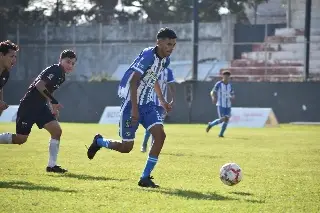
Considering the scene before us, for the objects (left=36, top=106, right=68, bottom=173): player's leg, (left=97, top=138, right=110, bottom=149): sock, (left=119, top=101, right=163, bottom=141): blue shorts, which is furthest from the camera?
(left=36, top=106, right=68, bottom=173): player's leg

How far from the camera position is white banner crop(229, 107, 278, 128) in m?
34.3

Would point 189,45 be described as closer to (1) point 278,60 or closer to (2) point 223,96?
(1) point 278,60

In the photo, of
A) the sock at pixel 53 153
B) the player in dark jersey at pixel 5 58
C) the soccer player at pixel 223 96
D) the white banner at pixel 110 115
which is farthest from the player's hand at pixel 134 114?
the white banner at pixel 110 115

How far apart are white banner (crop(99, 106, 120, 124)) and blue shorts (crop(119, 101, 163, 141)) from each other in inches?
1049

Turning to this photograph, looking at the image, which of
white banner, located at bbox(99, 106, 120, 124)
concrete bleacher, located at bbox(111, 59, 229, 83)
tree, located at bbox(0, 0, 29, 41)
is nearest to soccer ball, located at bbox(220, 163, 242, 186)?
white banner, located at bbox(99, 106, 120, 124)

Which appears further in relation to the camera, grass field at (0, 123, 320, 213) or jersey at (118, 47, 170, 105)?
jersey at (118, 47, 170, 105)

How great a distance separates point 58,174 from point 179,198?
3.46 m

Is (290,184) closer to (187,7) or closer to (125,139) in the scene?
(125,139)

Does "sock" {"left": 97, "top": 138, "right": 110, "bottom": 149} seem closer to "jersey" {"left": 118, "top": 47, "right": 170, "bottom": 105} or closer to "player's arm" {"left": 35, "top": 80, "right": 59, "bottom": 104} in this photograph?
"player's arm" {"left": 35, "top": 80, "right": 59, "bottom": 104}

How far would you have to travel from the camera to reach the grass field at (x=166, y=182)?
8.66 meters

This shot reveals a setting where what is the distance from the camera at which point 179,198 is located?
9.27m

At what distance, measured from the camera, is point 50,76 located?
12414 mm

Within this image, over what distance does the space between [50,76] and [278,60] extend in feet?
102

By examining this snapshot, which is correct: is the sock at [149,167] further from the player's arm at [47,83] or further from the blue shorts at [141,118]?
the player's arm at [47,83]
